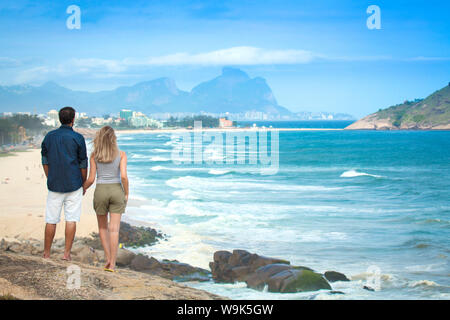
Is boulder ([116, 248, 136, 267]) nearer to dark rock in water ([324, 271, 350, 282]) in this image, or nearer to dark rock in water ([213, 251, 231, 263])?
dark rock in water ([213, 251, 231, 263])

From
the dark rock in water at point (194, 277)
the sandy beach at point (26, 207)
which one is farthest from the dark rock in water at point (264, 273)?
the sandy beach at point (26, 207)

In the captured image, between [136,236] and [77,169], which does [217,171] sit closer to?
[136,236]

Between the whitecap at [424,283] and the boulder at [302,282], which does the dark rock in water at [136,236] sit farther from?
the whitecap at [424,283]

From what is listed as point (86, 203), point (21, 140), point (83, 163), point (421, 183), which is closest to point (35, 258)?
point (83, 163)

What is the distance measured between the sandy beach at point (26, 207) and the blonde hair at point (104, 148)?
8.93 m

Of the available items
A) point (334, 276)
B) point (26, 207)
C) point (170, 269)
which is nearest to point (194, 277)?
point (170, 269)

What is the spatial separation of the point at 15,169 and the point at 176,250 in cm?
3050

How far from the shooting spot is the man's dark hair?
5219 millimetres

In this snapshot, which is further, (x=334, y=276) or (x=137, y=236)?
(x=137, y=236)

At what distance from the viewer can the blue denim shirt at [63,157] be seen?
209 inches

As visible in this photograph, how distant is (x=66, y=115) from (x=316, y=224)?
14434 mm

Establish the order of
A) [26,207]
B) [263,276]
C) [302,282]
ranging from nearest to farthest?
[302,282], [263,276], [26,207]

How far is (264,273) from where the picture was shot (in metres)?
10.9
